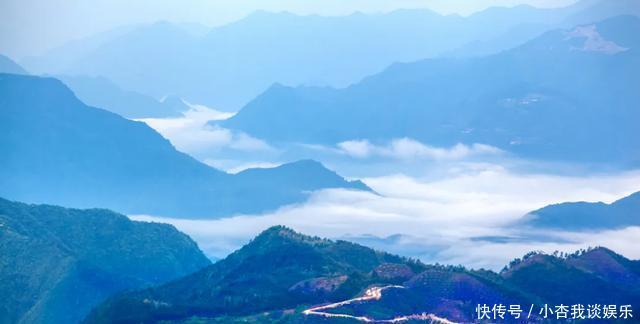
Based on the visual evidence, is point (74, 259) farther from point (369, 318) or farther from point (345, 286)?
point (369, 318)

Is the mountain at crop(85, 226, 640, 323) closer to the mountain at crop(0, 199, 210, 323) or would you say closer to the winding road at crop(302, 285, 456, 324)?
the winding road at crop(302, 285, 456, 324)

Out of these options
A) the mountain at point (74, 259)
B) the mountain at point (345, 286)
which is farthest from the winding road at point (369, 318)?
the mountain at point (74, 259)

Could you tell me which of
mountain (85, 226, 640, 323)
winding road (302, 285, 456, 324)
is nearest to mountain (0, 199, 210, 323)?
mountain (85, 226, 640, 323)

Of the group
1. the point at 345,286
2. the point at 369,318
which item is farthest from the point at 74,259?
the point at 369,318

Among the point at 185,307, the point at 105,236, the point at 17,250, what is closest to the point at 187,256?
the point at 105,236

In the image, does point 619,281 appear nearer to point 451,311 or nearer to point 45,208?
point 451,311

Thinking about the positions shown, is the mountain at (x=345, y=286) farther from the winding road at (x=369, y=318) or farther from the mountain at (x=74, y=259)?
the mountain at (x=74, y=259)
